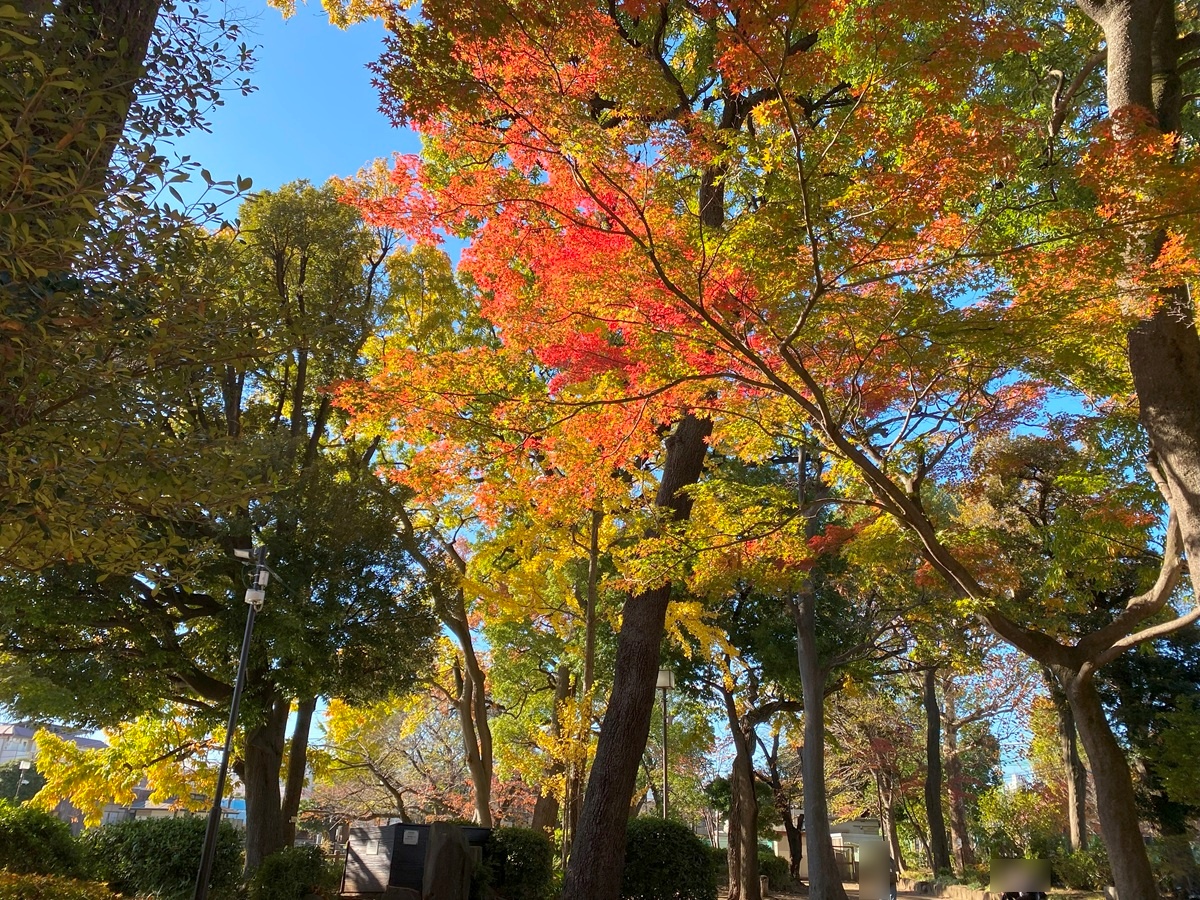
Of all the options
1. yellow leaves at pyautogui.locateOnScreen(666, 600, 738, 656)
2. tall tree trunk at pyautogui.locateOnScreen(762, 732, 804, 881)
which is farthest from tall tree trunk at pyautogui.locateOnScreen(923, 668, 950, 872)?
yellow leaves at pyautogui.locateOnScreen(666, 600, 738, 656)

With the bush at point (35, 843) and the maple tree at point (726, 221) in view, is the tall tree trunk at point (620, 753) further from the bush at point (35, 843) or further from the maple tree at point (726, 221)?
the bush at point (35, 843)

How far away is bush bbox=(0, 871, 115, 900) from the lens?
515 centimetres

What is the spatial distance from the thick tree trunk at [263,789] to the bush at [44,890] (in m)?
3.84

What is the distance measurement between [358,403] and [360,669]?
5.06 metres

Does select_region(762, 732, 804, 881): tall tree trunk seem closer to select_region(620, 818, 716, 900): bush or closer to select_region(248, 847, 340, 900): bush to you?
select_region(620, 818, 716, 900): bush

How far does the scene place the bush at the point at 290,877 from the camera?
8539 millimetres

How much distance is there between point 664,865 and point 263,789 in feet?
18.6

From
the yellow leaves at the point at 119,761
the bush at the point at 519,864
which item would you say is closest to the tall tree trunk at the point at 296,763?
the yellow leaves at the point at 119,761

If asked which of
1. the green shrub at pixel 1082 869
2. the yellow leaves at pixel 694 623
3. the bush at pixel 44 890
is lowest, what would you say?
the green shrub at pixel 1082 869

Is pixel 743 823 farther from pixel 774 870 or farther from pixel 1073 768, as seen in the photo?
pixel 1073 768

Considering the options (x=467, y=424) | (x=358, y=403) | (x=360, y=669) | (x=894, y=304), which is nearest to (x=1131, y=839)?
(x=894, y=304)

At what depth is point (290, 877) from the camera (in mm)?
8594

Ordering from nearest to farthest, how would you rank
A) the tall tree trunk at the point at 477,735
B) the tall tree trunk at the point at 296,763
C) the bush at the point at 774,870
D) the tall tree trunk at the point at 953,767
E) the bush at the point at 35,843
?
the bush at the point at 35,843 → the tall tree trunk at the point at 296,763 → the tall tree trunk at the point at 477,735 → the bush at the point at 774,870 → the tall tree trunk at the point at 953,767

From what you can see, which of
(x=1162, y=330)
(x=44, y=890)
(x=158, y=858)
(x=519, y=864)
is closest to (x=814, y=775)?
(x=519, y=864)
